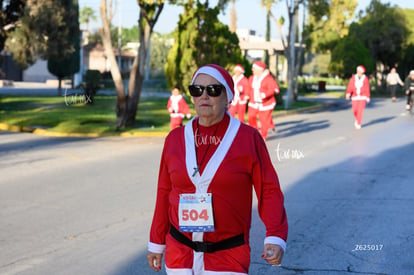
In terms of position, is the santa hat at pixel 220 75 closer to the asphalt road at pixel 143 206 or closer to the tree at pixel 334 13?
the asphalt road at pixel 143 206

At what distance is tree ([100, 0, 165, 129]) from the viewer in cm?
Answer: 2041

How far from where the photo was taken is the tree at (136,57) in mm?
20406

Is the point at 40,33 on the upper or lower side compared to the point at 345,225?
upper

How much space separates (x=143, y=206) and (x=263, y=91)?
27.2ft

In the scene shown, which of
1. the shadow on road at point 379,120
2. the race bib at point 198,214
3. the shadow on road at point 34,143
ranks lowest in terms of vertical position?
the shadow on road at point 379,120

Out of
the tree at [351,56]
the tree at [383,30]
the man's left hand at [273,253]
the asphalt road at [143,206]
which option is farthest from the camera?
the tree at [383,30]

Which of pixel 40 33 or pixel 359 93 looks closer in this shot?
pixel 359 93

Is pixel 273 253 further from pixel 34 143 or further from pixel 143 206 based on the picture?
pixel 34 143

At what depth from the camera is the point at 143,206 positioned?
31.2ft

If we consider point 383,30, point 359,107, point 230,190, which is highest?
point 383,30

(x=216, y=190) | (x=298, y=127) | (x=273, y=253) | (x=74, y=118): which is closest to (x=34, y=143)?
(x=74, y=118)

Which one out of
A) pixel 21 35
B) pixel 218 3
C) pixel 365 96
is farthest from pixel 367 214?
pixel 21 35

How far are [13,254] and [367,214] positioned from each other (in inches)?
167

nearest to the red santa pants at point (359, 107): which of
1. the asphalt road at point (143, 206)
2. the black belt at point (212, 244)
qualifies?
the asphalt road at point (143, 206)
